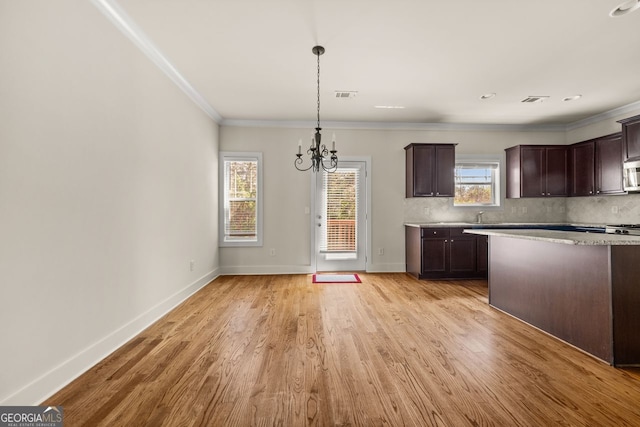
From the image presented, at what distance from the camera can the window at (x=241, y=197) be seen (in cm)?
517

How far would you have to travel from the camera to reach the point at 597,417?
1.56 metres

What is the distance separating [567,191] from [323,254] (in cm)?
449

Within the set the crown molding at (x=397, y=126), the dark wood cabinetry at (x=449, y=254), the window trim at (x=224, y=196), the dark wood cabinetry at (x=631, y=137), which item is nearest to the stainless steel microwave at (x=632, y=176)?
the dark wood cabinetry at (x=631, y=137)

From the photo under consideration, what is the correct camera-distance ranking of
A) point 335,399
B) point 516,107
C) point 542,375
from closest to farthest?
point 335,399 → point 542,375 → point 516,107

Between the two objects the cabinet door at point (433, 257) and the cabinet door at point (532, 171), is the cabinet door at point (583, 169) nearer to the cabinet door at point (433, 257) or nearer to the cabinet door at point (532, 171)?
the cabinet door at point (532, 171)

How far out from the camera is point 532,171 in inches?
203

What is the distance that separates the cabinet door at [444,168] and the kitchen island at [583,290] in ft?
6.82

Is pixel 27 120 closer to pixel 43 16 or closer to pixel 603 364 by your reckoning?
pixel 43 16

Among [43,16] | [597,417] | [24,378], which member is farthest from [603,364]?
[43,16]

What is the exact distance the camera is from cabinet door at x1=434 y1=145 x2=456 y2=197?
16.6 feet

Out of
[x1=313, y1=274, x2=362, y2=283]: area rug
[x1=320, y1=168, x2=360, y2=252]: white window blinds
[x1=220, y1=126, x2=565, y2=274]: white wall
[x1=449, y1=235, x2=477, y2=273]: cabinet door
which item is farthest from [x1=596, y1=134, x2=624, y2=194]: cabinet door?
[x1=313, y1=274, x2=362, y2=283]: area rug

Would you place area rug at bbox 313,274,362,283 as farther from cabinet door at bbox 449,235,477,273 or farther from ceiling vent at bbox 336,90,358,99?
ceiling vent at bbox 336,90,358,99
